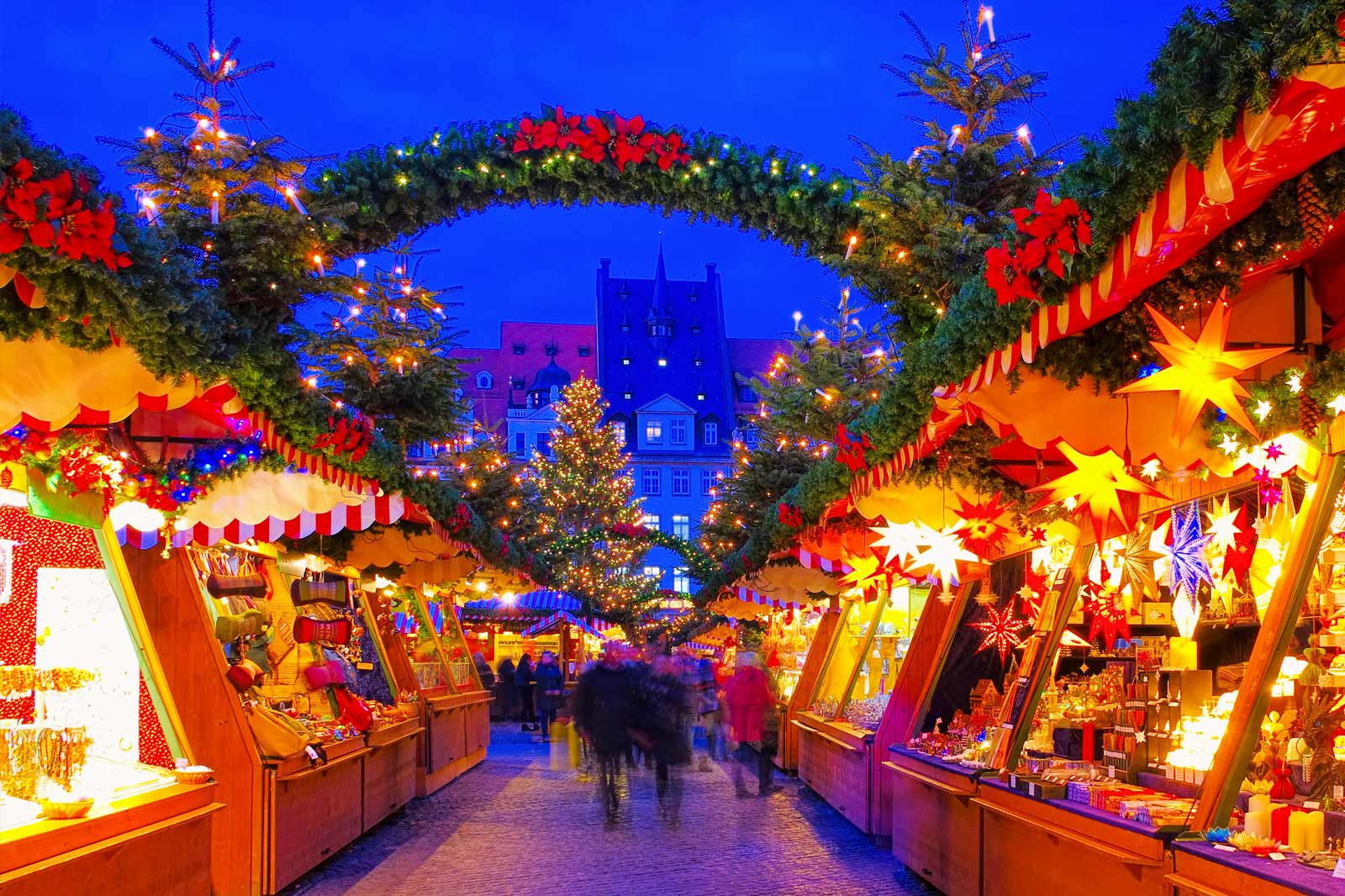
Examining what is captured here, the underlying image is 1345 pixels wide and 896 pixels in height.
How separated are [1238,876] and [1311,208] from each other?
2.60 meters

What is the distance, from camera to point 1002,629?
9.41 meters

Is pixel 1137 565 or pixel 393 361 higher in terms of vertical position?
pixel 393 361

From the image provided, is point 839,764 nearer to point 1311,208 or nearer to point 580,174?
point 580,174

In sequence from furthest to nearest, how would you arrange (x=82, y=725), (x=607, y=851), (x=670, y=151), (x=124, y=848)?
(x=607, y=851), (x=670, y=151), (x=82, y=725), (x=124, y=848)

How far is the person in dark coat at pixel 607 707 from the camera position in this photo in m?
14.4

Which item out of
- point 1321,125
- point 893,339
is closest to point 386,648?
point 893,339

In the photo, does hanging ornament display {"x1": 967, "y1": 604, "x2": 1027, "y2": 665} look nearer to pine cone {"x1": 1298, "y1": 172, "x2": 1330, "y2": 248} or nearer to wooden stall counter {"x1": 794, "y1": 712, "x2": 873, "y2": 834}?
wooden stall counter {"x1": 794, "y1": 712, "x2": 873, "y2": 834}

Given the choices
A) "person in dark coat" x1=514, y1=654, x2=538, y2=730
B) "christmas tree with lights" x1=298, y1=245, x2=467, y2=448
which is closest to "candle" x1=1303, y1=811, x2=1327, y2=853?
"christmas tree with lights" x1=298, y1=245, x2=467, y2=448

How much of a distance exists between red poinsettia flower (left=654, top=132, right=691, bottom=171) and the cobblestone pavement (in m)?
4.93

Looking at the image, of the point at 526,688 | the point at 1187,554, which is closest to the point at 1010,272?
the point at 1187,554

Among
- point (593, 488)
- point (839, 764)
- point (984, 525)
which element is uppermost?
point (593, 488)

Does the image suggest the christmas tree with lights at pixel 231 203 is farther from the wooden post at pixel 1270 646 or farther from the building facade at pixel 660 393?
the building facade at pixel 660 393

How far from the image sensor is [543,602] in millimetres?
28797

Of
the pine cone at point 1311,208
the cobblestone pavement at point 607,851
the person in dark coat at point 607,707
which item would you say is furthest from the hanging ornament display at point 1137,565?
the person in dark coat at point 607,707
